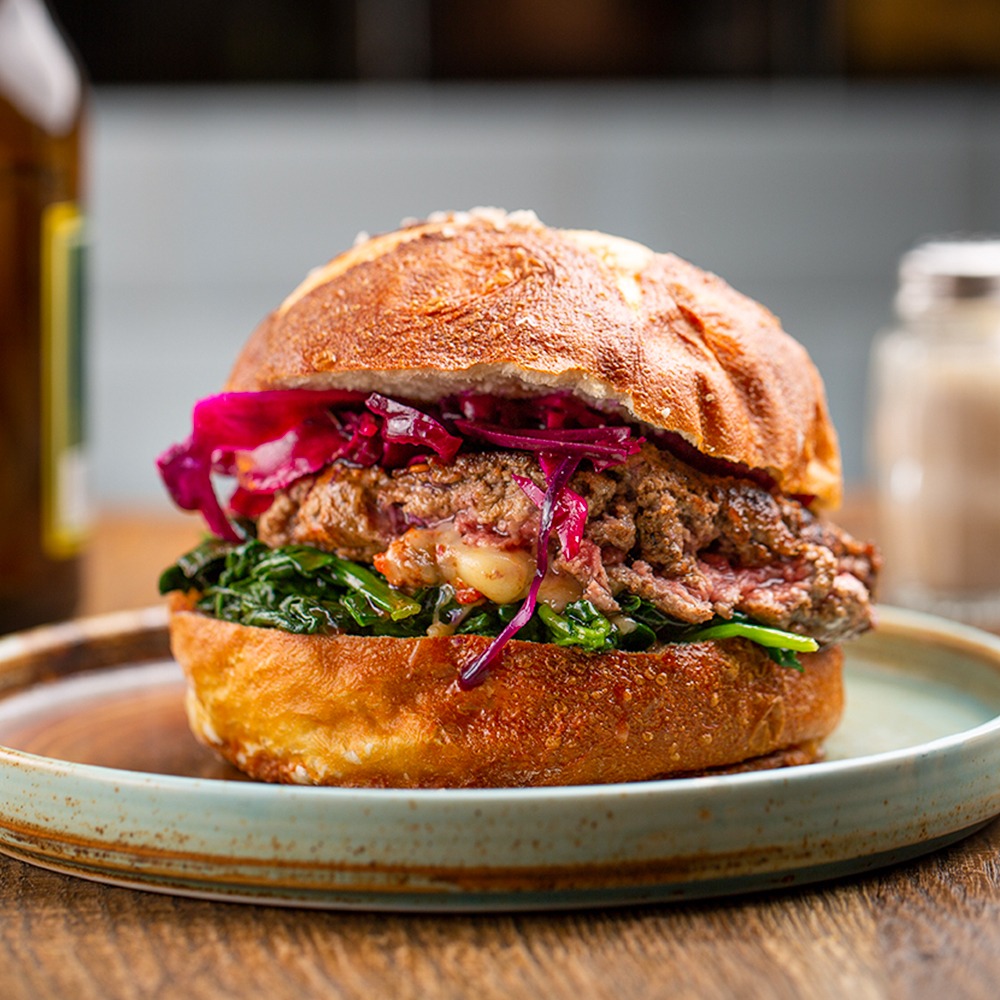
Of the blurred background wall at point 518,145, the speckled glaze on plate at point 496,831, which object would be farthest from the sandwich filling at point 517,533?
the blurred background wall at point 518,145

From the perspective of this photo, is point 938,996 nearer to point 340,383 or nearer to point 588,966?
point 588,966

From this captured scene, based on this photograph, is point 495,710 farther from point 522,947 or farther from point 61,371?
point 61,371

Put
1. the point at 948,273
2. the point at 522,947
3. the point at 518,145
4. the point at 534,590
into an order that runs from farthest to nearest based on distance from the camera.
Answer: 1. the point at 518,145
2. the point at 948,273
3. the point at 534,590
4. the point at 522,947

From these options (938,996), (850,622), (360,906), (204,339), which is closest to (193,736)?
(360,906)

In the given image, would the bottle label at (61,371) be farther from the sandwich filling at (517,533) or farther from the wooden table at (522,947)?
the wooden table at (522,947)

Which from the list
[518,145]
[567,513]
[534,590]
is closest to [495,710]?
[534,590]

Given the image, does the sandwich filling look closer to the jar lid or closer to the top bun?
the top bun
